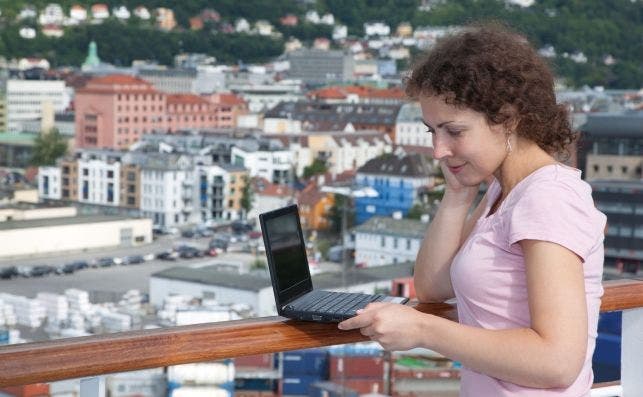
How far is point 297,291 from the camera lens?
592mm

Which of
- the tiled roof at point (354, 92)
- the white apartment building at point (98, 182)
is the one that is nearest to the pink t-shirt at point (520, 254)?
the white apartment building at point (98, 182)

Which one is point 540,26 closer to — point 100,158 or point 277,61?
point 277,61

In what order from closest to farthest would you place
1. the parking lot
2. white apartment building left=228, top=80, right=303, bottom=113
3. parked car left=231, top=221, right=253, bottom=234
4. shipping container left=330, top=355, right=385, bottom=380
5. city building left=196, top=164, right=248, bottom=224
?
shipping container left=330, top=355, right=385, bottom=380 < the parking lot < parked car left=231, top=221, right=253, bottom=234 < city building left=196, top=164, right=248, bottom=224 < white apartment building left=228, top=80, right=303, bottom=113

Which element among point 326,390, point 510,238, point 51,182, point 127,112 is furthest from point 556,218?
point 127,112

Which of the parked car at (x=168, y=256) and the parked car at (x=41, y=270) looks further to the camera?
the parked car at (x=168, y=256)

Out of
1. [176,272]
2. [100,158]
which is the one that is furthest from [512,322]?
[100,158]

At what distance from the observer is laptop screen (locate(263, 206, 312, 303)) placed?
57 cm

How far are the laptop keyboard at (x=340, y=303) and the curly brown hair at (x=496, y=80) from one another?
0.10 meters

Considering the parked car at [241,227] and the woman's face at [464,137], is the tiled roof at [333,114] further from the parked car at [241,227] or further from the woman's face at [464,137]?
the woman's face at [464,137]

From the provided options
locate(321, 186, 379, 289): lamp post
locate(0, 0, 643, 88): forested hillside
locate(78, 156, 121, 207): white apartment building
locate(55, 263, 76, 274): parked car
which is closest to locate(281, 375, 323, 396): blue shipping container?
locate(55, 263, 76, 274): parked car

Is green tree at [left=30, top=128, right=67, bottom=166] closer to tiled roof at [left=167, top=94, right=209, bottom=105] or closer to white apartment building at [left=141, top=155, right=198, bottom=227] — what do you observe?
tiled roof at [left=167, top=94, right=209, bottom=105]

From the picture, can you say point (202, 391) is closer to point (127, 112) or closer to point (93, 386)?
point (93, 386)

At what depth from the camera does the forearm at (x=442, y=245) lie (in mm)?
602

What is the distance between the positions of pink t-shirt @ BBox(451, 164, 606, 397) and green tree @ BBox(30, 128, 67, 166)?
19.3m
